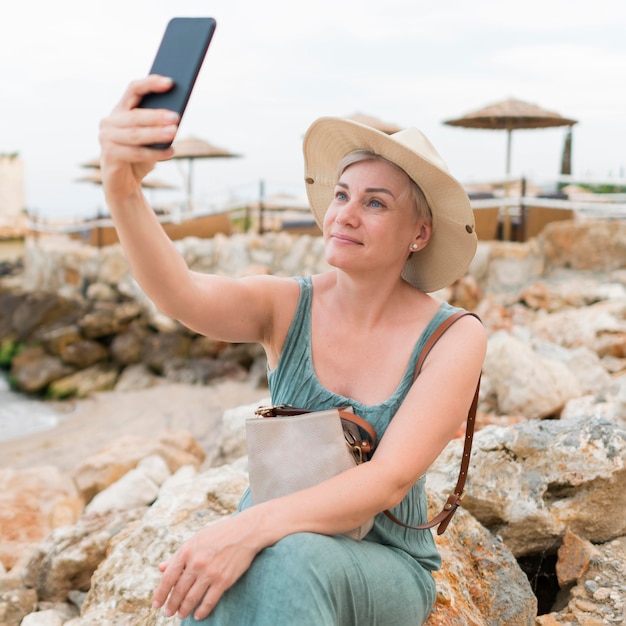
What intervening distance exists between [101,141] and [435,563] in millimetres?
1301

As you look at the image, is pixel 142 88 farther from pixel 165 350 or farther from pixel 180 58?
pixel 165 350

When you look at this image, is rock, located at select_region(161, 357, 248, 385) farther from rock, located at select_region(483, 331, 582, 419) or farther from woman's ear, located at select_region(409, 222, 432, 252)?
woman's ear, located at select_region(409, 222, 432, 252)

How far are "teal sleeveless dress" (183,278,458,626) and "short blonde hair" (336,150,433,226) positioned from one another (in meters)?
0.26

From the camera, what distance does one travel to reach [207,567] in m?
1.42

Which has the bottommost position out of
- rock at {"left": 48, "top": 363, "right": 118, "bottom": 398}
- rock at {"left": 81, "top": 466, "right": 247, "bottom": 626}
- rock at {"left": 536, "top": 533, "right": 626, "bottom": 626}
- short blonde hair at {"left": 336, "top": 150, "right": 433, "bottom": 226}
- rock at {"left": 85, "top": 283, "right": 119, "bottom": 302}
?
rock at {"left": 48, "top": 363, "right": 118, "bottom": 398}

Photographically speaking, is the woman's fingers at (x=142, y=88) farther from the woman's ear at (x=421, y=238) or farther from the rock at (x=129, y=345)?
the rock at (x=129, y=345)

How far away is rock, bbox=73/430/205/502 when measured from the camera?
16.3 ft

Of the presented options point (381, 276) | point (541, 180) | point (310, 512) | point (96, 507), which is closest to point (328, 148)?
point (381, 276)

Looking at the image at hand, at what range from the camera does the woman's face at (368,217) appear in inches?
70.3

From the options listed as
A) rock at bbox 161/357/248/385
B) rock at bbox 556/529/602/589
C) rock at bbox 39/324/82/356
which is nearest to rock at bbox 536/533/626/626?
rock at bbox 556/529/602/589

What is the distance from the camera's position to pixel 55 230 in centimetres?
2020

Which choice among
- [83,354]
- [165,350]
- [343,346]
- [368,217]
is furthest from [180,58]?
[83,354]

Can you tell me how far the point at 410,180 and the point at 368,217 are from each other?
6.3 inches

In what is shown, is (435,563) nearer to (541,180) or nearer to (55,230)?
(541,180)
